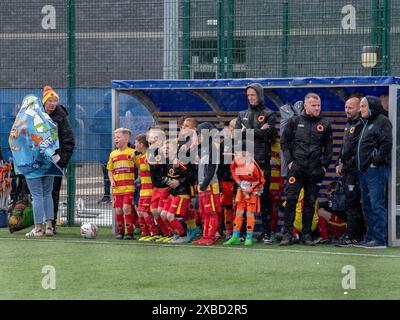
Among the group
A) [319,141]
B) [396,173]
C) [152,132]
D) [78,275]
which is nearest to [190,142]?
[152,132]

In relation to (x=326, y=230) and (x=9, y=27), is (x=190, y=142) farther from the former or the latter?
(x=9, y=27)

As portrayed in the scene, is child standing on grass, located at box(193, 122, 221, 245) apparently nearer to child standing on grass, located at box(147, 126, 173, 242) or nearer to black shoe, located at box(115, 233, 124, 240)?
child standing on grass, located at box(147, 126, 173, 242)

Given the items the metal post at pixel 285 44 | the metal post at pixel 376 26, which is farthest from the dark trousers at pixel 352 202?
the metal post at pixel 285 44

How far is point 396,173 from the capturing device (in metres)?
14.3

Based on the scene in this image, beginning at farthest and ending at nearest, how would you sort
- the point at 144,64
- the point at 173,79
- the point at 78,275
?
the point at 144,64
the point at 173,79
the point at 78,275

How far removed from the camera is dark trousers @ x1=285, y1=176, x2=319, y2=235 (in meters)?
14.3

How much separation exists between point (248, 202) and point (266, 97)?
6.65 feet

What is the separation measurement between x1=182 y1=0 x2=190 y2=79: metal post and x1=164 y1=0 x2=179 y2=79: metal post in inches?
4.3

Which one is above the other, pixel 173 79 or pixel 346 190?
pixel 173 79

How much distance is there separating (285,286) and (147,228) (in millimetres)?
4894

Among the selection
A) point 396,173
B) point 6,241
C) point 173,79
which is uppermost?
point 173,79

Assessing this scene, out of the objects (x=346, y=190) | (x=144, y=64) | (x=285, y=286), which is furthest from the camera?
(x=144, y=64)

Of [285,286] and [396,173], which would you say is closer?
[285,286]

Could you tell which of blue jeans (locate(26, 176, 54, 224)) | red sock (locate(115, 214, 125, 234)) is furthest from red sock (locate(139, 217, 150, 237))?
blue jeans (locate(26, 176, 54, 224))
